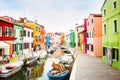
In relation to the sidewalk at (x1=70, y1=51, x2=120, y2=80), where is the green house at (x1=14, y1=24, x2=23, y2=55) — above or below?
above

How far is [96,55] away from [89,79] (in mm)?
20842

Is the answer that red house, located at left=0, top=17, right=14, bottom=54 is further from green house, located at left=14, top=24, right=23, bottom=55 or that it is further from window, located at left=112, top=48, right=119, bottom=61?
window, located at left=112, top=48, right=119, bottom=61

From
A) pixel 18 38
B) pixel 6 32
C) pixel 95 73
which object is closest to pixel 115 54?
pixel 95 73

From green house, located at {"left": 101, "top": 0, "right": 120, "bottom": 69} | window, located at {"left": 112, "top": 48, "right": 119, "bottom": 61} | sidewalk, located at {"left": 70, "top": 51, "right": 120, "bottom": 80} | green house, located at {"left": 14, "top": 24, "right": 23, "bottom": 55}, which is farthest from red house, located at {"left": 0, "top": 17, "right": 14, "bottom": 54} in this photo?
window, located at {"left": 112, "top": 48, "right": 119, "bottom": 61}

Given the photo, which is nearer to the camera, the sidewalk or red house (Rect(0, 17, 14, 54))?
the sidewalk

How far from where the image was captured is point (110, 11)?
74.9 ft

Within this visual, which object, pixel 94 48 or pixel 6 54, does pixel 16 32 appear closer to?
pixel 6 54

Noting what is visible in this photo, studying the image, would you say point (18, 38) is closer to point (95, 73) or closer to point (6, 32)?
point (6, 32)

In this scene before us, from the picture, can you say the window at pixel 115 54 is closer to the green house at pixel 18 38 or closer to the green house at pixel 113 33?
the green house at pixel 113 33

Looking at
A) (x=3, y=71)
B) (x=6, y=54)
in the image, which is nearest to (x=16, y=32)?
(x=6, y=54)

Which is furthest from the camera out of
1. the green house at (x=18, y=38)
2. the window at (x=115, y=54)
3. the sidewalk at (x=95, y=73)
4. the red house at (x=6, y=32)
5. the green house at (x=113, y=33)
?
the green house at (x=18, y=38)

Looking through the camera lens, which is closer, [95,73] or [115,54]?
[95,73]

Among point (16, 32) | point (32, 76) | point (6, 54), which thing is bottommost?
point (32, 76)

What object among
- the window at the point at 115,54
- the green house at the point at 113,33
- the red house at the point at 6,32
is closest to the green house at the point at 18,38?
the red house at the point at 6,32
